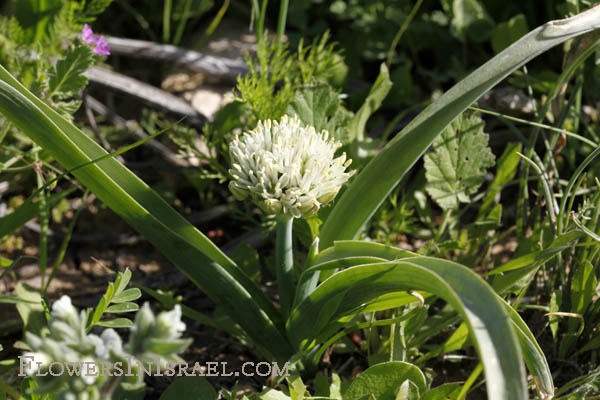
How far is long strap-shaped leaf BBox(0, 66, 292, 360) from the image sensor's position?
1.10 meters

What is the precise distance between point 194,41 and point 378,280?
178 cm

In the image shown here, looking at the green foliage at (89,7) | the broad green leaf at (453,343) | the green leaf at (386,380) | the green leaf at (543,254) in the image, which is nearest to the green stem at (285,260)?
the green leaf at (386,380)

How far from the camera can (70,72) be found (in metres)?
1.49

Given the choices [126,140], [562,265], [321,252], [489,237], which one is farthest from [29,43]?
[562,265]

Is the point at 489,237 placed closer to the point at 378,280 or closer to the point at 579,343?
the point at 579,343

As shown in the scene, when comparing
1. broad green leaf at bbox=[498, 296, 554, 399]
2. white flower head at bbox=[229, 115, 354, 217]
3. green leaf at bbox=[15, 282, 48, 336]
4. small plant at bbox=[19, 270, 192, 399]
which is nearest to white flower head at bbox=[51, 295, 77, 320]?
small plant at bbox=[19, 270, 192, 399]

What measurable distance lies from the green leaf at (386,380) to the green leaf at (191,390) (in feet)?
0.98

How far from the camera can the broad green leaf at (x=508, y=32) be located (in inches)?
74.4

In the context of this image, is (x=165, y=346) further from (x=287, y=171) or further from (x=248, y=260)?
(x=248, y=260)

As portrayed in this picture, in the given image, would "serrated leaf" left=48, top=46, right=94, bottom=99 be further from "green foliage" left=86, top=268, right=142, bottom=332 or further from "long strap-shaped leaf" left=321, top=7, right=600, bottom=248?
"long strap-shaped leaf" left=321, top=7, right=600, bottom=248

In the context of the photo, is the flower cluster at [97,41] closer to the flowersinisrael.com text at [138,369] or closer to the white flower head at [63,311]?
the flowersinisrael.com text at [138,369]

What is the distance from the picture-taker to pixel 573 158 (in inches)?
70.5

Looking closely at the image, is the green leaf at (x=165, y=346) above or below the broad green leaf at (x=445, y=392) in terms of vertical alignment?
above

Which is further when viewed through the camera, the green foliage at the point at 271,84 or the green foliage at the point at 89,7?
the green foliage at the point at 89,7
